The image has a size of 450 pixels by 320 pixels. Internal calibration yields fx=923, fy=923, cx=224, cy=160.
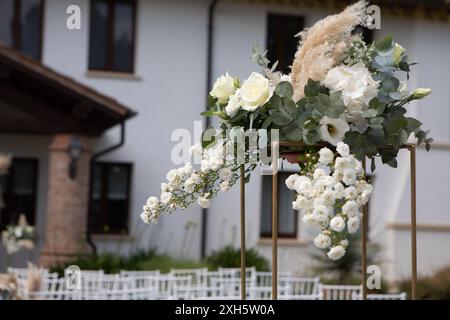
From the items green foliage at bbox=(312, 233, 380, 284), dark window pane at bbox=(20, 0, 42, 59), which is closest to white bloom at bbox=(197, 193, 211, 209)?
green foliage at bbox=(312, 233, 380, 284)

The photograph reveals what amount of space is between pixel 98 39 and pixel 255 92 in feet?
43.7

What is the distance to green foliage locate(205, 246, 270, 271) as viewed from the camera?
45.7ft

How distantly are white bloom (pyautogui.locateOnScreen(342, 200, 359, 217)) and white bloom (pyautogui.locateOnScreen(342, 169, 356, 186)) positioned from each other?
0.06 m

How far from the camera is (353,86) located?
3039 millimetres

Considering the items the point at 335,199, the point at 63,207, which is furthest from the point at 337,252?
the point at 63,207

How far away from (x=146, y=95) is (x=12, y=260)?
11.8ft

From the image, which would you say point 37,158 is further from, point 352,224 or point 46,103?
point 352,224

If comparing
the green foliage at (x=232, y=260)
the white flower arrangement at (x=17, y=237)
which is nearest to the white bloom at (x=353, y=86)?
the white flower arrangement at (x=17, y=237)

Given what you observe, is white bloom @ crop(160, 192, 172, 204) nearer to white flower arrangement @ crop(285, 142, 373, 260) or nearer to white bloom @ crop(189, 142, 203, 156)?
white bloom @ crop(189, 142, 203, 156)

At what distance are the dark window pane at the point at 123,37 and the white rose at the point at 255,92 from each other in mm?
13262

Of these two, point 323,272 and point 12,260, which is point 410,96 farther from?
point 12,260

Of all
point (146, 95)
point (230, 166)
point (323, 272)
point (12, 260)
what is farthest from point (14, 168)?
point (230, 166)

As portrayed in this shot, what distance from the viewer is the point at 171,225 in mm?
16000

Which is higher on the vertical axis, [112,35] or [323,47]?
[112,35]
